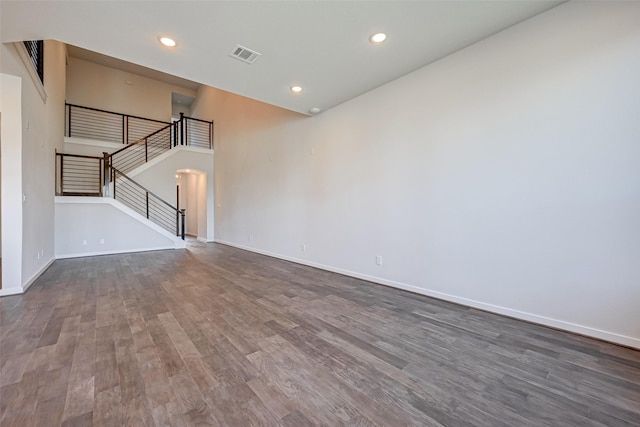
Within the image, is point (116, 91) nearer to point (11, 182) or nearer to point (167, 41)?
point (11, 182)

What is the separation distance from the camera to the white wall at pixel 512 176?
2.19m

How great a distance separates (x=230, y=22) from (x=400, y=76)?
2291 mm

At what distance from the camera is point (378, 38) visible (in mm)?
2711

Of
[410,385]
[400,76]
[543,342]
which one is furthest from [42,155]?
[543,342]

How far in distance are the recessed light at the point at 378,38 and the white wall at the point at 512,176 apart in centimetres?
96

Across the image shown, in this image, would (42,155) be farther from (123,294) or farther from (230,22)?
(230,22)

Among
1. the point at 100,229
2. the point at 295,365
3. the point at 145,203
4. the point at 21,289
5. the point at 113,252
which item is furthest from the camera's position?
the point at 145,203

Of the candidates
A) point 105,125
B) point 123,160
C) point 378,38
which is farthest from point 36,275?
point 105,125

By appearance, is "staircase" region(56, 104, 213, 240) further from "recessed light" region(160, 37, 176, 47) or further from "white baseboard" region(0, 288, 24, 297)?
"recessed light" region(160, 37, 176, 47)

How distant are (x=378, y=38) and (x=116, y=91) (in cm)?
1007

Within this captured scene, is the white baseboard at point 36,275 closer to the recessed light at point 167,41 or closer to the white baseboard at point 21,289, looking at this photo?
the white baseboard at point 21,289

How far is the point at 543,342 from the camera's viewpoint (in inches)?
87.8

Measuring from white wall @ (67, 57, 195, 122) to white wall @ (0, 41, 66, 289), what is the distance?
343 centimetres

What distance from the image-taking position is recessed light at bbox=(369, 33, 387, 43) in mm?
2656
